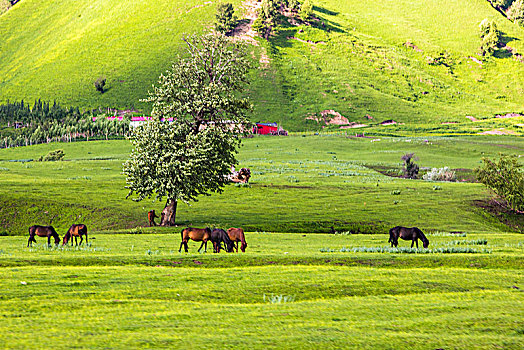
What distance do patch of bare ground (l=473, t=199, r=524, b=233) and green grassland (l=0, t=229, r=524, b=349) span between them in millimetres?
29796

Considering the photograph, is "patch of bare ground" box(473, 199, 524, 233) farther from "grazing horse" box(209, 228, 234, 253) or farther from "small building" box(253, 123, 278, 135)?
"small building" box(253, 123, 278, 135)

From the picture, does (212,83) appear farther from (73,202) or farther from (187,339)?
(187,339)

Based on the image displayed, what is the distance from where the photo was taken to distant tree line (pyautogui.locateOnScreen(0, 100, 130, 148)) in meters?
163

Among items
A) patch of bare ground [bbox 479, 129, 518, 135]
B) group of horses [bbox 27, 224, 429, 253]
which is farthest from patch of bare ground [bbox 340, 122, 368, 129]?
group of horses [bbox 27, 224, 429, 253]

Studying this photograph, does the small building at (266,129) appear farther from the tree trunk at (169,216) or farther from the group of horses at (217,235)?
the group of horses at (217,235)

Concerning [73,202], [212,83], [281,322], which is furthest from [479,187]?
[281,322]

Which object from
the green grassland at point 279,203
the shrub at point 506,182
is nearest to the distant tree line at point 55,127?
the green grassland at point 279,203

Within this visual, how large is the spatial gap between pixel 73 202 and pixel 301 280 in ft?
130

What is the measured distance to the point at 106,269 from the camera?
17547 mm

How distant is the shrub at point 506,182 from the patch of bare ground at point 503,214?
0.61 metres

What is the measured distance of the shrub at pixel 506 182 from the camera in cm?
5016

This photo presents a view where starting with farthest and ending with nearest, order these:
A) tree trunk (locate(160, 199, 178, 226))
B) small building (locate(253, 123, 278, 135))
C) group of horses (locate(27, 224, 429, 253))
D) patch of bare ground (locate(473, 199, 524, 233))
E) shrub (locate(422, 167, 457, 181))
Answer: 1. small building (locate(253, 123, 278, 135))
2. shrub (locate(422, 167, 457, 181))
3. patch of bare ground (locate(473, 199, 524, 233))
4. tree trunk (locate(160, 199, 178, 226))
5. group of horses (locate(27, 224, 429, 253))

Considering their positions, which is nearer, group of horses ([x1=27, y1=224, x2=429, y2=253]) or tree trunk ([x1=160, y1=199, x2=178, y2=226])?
group of horses ([x1=27, y1=224, x2=429, y2=253])

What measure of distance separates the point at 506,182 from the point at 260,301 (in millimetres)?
45546
